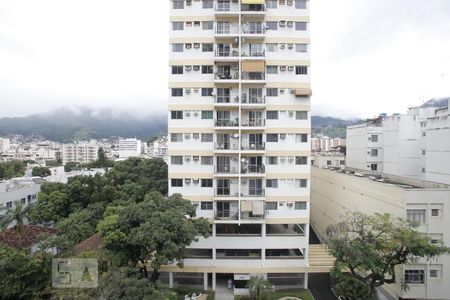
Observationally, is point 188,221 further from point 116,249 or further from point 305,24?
point 305,24

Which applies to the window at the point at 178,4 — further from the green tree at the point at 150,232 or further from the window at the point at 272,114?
the green tree at the point at 150,232

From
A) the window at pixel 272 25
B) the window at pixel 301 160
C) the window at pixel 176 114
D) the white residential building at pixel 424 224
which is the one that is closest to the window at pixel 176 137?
the window at pixel 176 114

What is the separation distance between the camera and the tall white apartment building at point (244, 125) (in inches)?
1079

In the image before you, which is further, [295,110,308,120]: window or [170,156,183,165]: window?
[170,156,183,165]: window

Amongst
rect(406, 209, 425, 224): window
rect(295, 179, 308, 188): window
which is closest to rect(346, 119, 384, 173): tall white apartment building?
rect(295, 179, 308, 188): window

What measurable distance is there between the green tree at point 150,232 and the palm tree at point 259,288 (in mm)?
5427

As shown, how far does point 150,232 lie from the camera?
2069 cm

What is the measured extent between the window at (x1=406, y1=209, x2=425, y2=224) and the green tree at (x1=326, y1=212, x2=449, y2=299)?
4.77 feet

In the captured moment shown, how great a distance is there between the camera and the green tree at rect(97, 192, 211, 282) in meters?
20.7

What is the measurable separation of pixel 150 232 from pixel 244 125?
39.3 feet

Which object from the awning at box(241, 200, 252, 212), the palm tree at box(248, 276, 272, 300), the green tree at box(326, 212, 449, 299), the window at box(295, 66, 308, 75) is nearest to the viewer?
the green tree at box(326, 212, 449, 299)

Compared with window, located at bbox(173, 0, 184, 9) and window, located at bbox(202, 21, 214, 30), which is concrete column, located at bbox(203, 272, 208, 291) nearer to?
window, located at bbox(202, 21, 214, 30)

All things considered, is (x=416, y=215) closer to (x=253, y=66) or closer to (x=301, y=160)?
(x=301, y=160)

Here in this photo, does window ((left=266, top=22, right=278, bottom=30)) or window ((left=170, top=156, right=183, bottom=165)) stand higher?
window ((left=266, top=22, right=278, bottom=30))
